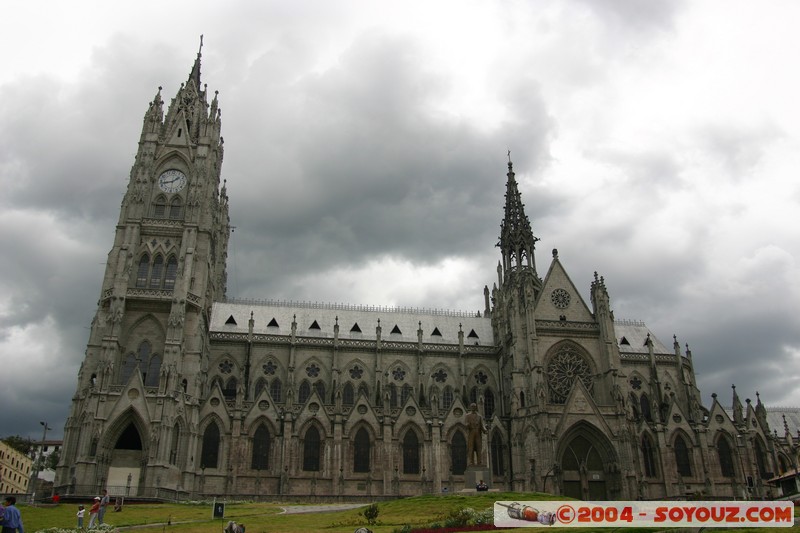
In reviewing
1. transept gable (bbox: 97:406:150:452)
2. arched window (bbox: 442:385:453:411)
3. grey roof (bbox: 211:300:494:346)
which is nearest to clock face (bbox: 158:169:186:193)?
grey roof (bbox: 211:300:494:346)

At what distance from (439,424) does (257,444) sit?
16.5 metres

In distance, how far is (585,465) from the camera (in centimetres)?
5556

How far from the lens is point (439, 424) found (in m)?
57.8

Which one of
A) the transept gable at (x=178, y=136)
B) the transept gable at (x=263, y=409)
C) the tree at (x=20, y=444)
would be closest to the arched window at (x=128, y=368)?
the transept gable at (x=263, y=409)

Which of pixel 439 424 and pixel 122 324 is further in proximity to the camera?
pixel 439 424

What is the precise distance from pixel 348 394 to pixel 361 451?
278 inches

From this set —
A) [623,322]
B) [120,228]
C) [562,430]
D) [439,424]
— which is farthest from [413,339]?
[120,228]

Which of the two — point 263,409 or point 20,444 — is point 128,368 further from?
point 20,444

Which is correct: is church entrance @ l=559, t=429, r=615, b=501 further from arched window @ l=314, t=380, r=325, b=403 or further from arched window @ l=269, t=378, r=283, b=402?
arched window @ l=269, t=378, r=283, b=402

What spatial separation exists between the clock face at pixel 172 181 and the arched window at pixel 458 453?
118 feet

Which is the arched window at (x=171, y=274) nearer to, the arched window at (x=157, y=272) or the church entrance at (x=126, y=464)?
the arched window at (x=157, y=272)

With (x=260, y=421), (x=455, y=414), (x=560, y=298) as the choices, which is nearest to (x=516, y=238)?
(x=560, y=298)

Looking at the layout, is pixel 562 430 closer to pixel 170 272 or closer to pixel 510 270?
pixel 510 270

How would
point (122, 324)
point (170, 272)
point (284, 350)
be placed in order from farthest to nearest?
1. point (284, 350)
2. point (170, 272)
3. point (122, 324)
